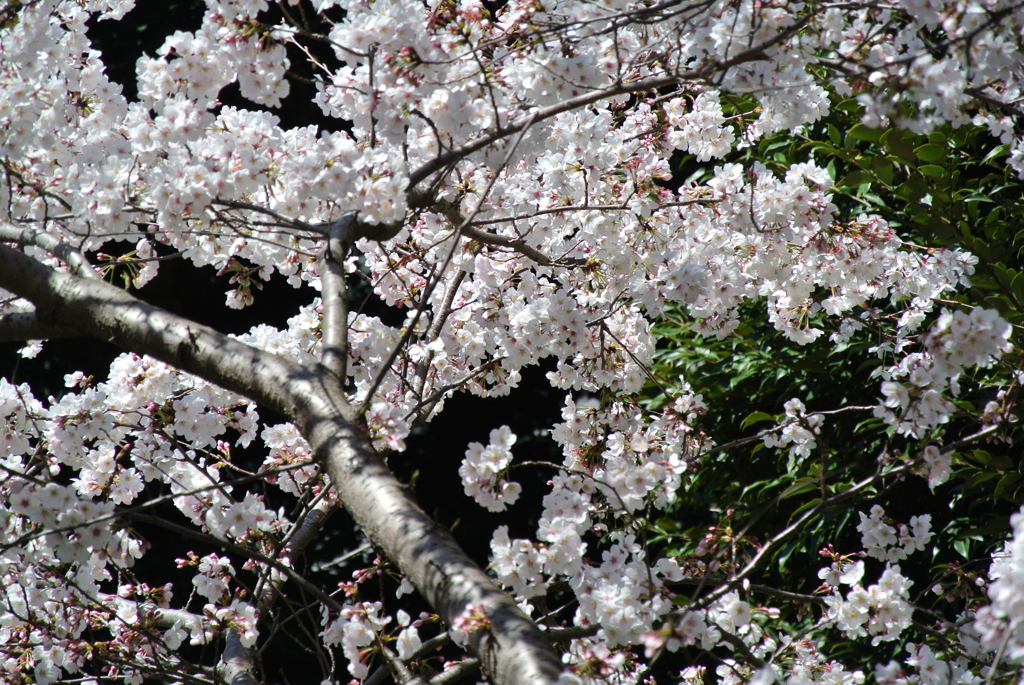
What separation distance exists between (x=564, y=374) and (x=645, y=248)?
489 millimetres

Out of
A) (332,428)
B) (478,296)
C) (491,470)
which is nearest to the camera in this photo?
(332,428)

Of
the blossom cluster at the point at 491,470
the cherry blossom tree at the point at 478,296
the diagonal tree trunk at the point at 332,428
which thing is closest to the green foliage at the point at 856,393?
the cherry blossom tree at the point at 478,296

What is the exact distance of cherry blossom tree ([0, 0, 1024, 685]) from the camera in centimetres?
146

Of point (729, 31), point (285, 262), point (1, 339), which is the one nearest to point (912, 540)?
point (729, 31)

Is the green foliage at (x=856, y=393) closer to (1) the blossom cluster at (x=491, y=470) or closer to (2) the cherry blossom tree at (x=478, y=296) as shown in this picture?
(2) the cherry blossom tree at (x=478, y=296)

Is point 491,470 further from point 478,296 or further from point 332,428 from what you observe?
point 478,296

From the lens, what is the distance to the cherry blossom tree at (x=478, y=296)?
1.46 meters

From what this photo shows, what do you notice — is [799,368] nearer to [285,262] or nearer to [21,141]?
[285,262]

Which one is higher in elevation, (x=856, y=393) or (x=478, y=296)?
(x=478, y=296)

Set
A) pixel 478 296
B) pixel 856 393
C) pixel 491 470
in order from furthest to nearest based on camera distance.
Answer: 1. pixel 856 393
2. pixel 478 296
3. pixel 491 470

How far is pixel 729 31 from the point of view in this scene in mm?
1706

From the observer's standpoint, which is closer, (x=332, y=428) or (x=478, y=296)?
(x=332, y=428)

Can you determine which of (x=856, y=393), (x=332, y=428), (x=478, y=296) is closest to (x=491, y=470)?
(x=332, y=428)

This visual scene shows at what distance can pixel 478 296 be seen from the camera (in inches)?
106
